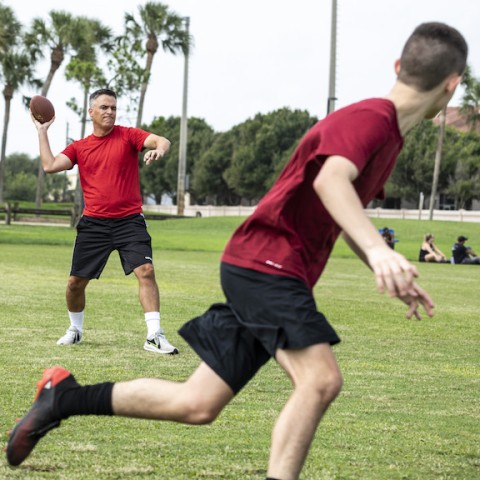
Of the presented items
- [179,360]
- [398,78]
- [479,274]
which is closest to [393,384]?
[179,360]

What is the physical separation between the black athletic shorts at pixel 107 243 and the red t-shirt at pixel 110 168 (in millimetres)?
85

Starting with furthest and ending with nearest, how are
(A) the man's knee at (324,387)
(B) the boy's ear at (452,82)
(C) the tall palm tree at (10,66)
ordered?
(C) the tall palm tree at (10,66) < (B) the boy's ear at (452,82) < (A) the man's knee at (324,387)

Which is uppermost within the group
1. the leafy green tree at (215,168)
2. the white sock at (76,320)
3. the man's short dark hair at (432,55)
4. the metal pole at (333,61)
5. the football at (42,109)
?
the metal pole at (333,61)

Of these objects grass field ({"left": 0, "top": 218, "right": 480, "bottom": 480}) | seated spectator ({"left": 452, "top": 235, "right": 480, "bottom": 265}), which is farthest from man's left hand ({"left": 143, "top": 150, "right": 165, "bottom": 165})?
seated spectator ({"left": 452, "top": 235, "right": 480, "bottom": 265})

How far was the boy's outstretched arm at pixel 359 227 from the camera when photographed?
368 centimetres

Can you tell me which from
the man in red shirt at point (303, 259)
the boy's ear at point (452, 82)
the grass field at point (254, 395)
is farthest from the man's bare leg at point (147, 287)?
the boy's ear at point (452, 82)

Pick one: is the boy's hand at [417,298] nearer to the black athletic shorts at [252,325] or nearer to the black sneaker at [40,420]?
the black athletic shorts at [252,325]

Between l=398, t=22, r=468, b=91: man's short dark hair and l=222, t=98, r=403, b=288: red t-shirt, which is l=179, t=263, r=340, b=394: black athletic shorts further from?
l=398, t=22, r=468, b=91: man's short dark hair

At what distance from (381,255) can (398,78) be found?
830 millimetres

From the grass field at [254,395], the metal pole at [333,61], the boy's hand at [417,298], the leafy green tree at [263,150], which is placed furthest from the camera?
the leafy green tree at [263,150]

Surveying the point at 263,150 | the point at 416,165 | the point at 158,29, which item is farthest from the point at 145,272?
the point at 263,150

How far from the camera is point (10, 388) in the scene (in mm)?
7199

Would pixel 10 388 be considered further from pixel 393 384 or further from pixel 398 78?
pixel 398 78

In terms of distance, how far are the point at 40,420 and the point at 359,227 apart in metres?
1.66
